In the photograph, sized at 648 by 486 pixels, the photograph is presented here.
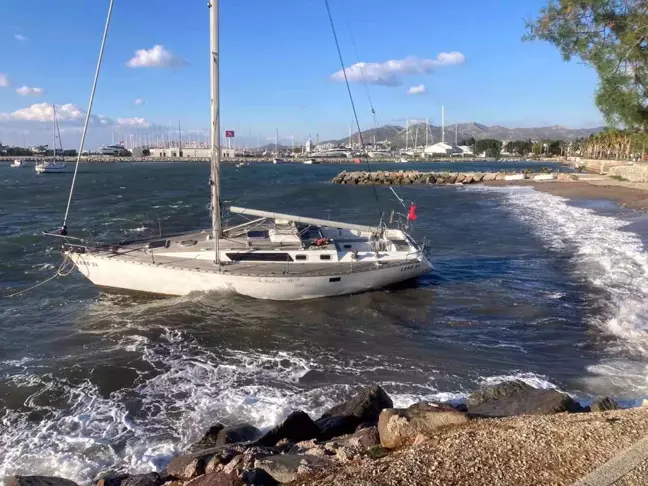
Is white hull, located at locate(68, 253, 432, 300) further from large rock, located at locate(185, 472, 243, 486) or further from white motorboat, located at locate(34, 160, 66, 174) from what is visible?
white motorboat, located at locate(34, 160, 66, 174)

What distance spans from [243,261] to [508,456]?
1501 cm

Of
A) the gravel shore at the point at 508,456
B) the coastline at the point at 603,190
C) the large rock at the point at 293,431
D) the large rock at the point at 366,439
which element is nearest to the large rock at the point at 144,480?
the large rock at the point at 293,431

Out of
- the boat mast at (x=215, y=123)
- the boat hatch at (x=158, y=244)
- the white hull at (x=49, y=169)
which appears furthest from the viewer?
the white hull at (x=49, y=169)

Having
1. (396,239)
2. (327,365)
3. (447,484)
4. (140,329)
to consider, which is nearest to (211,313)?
(140,329)

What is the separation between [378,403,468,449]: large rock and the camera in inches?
322

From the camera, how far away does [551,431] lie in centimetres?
754

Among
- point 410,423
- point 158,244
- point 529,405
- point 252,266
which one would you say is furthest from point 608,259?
point 410,423

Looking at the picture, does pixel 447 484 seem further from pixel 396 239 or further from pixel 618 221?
pixel 618 221

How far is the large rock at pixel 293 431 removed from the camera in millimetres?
10117

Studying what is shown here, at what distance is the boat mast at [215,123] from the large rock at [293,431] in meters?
10.8

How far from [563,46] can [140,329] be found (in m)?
15.3

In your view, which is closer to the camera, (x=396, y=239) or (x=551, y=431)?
(x=551, y=431)

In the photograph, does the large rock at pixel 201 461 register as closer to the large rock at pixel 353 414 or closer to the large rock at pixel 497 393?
the large rock at pixel 353 414

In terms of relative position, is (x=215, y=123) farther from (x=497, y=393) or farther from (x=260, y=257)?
(x=497, y=393)
